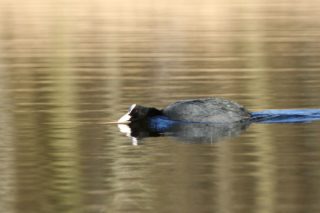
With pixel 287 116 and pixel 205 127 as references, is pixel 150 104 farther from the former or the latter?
pixel 287 116

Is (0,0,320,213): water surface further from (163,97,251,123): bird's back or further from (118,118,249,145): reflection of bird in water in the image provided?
(163,97,251,123): bird's back

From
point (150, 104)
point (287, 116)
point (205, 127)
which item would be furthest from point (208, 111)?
point (150, 104)

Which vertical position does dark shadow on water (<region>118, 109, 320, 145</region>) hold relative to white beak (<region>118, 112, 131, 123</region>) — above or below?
below

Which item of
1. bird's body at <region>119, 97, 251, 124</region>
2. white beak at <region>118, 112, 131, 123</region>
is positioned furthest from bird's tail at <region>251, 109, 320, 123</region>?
white beak at <region>118, 112, 131, 123</region>

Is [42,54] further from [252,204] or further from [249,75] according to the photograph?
[252,204]

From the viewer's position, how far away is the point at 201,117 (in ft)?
69.0

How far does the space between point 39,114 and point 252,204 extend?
9793 mm

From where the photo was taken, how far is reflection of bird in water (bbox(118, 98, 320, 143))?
67.5ft

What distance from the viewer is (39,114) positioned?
2228cm

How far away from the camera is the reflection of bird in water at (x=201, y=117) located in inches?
810

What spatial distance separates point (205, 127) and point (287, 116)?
174 cm

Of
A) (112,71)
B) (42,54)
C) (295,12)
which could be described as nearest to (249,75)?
(112,71)

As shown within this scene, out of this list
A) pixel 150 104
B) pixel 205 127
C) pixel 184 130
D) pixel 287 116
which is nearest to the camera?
pixel 184 130

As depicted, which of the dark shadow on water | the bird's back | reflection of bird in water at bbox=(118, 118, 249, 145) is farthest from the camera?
the bird's back
